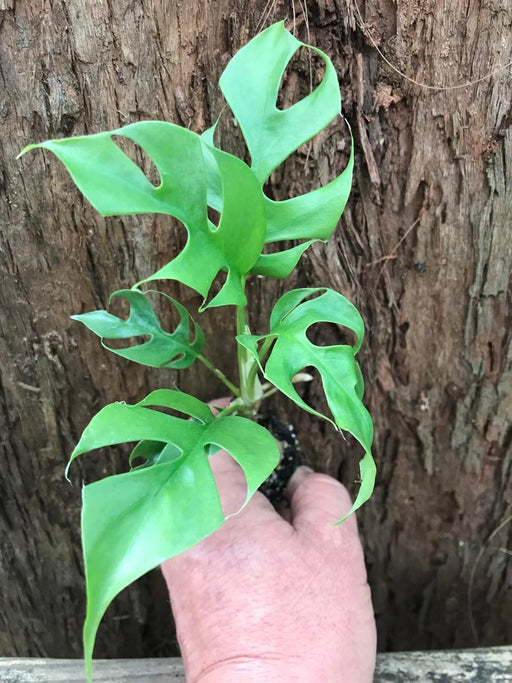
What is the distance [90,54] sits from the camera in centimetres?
82

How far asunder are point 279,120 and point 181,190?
0.20 meters

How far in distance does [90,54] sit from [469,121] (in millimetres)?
557

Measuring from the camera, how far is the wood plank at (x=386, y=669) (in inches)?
40.9

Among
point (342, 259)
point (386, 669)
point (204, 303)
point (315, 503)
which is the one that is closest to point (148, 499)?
point (204, 303)

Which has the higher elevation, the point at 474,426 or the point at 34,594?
the point at 474,426

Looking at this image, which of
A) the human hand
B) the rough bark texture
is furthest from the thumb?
the rough bark texture

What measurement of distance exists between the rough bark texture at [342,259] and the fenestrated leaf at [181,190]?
29cm

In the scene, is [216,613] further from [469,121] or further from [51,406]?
[469,121]

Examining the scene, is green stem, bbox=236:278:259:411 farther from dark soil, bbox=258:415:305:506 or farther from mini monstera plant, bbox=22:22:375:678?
dark soil, bbox=258:415:305:506

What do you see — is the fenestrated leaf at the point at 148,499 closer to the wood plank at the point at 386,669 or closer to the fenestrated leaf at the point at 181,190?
the fenestrated leaf at the point at 181,190

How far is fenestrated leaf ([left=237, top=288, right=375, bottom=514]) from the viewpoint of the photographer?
65 centimetres

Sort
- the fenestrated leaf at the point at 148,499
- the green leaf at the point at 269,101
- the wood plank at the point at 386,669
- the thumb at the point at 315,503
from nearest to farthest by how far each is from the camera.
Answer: the fenestrated leaf at the point at 148,499, the green leaf at the point at 269,101, the thumb at the point at 315,503, the wood plank at the point at 386,669

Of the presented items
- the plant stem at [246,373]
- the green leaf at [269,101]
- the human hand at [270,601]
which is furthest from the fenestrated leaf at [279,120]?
the human hand at [270,601]

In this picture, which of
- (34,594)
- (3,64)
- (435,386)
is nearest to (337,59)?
(3,64)
